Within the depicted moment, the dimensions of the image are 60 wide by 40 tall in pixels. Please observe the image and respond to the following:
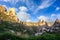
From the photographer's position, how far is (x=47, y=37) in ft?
43.7

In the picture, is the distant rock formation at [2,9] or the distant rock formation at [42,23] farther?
the distant rock formation at [2,9]

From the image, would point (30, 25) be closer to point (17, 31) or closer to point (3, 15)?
point (17, 31)

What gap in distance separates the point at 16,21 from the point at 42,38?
2.24 m

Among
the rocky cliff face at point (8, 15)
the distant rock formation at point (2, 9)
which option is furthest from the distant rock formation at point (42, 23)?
Result: the distant rock formation at point (2, 9)

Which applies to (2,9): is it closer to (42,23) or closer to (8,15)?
(8,15)

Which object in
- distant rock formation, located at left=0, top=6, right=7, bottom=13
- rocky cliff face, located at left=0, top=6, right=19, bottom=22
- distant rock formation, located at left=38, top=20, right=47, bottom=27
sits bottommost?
distant rock formation, located at left=38, top=20, right=47, bottom=27

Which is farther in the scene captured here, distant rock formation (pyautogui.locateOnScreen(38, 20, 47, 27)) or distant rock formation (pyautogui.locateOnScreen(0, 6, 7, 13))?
distant rock formation (pyautogui.locateOnScreen(0, 6, 7, 13))

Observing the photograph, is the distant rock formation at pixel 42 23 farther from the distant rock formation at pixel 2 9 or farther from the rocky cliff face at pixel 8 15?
the distant rock formation at pixel 2 9

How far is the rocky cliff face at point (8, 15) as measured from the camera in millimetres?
13633

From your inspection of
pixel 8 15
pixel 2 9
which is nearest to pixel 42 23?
pixel 8 15

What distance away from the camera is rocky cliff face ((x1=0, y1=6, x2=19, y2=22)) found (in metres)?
13.6

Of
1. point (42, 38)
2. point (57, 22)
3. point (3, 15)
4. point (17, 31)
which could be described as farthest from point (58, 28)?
point (3, 15)

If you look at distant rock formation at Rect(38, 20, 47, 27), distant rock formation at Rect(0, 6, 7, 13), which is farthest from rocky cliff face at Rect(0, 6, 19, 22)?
distant rock formation at Rect(38, 20, 47, 27)

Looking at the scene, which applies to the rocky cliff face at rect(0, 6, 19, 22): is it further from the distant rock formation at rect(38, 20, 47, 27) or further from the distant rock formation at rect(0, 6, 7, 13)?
the distant rock formation at rect(38, 20, 47, 27)
